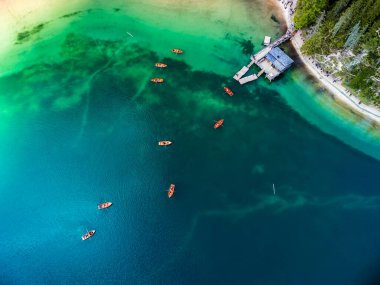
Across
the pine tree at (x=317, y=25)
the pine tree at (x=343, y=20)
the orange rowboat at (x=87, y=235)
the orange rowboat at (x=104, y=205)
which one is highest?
the pine tree at (x=343, y=20)

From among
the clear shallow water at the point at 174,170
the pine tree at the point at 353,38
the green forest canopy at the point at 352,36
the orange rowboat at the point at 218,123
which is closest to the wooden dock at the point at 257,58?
the clear shallow water at the point at 174,170

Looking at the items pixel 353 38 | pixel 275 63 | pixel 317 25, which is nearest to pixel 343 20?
pixel 353 38

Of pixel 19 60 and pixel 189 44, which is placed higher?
pixel 189 44

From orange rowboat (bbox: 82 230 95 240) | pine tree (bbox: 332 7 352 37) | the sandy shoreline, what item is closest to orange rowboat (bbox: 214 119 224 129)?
the sandy shoreline

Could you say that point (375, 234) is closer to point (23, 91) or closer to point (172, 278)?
point (172, 278)

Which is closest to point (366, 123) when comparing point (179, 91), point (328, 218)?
point (328, 218)

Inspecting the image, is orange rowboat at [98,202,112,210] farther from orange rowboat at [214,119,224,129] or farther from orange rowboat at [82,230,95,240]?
orange rowboat at [214,119,224,129]

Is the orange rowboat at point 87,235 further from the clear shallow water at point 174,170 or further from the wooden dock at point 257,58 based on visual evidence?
the wooden dock at point 257,58
